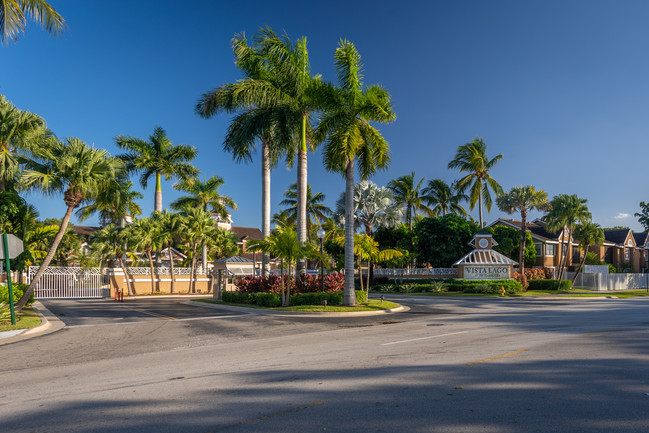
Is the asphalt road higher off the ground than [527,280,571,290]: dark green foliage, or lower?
higher

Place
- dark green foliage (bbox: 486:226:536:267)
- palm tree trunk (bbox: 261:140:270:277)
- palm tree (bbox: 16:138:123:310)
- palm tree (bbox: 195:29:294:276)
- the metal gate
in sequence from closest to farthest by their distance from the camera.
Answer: palm tree (bbox: 16:138:123:310), palm tree (bbox: 195:29:294:276), palm tree trunk (bbox: 261:140:270:277), the metal gate, dark green foliage (bbox: 486:226:536:267)

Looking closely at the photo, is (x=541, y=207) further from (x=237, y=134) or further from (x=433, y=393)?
(x=433, y=393)

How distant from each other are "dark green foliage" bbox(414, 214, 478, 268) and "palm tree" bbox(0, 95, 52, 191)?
115ft

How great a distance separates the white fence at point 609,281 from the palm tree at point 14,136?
157ft

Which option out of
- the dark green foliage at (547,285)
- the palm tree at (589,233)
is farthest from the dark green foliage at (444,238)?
the palm tree at (589,233)

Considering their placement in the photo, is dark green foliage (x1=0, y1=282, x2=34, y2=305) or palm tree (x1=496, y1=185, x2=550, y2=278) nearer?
dark green foliage (x1=0, y1=282, x2=34, y2=305)

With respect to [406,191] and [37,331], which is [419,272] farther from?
[37,331]

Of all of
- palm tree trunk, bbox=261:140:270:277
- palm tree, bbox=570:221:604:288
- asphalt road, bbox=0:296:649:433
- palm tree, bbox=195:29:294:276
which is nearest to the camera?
asphalt road, bbox=0:296:649:433

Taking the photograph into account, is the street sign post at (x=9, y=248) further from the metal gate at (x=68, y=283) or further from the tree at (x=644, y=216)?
the tree at (x=644, y=216)

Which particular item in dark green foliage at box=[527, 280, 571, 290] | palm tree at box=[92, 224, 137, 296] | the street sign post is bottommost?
dark green foliage at box=[527, 280, 571, 290]

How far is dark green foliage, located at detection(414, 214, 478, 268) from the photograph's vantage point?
4741 centimetres

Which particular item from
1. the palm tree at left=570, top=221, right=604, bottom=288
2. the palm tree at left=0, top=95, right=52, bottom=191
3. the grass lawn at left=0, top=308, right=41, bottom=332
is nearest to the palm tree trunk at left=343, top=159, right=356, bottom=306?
the grass lawn at left=0, top=308, right=41, bottom=332

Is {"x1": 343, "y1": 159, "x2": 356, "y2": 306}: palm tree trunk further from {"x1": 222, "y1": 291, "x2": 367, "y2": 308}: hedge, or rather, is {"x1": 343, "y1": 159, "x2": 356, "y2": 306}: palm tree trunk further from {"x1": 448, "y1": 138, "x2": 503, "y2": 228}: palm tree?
{"x1": 448, "y1": 138, "x2": 503, "y2": 228}: palm tree

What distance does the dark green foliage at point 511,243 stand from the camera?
53.4m
